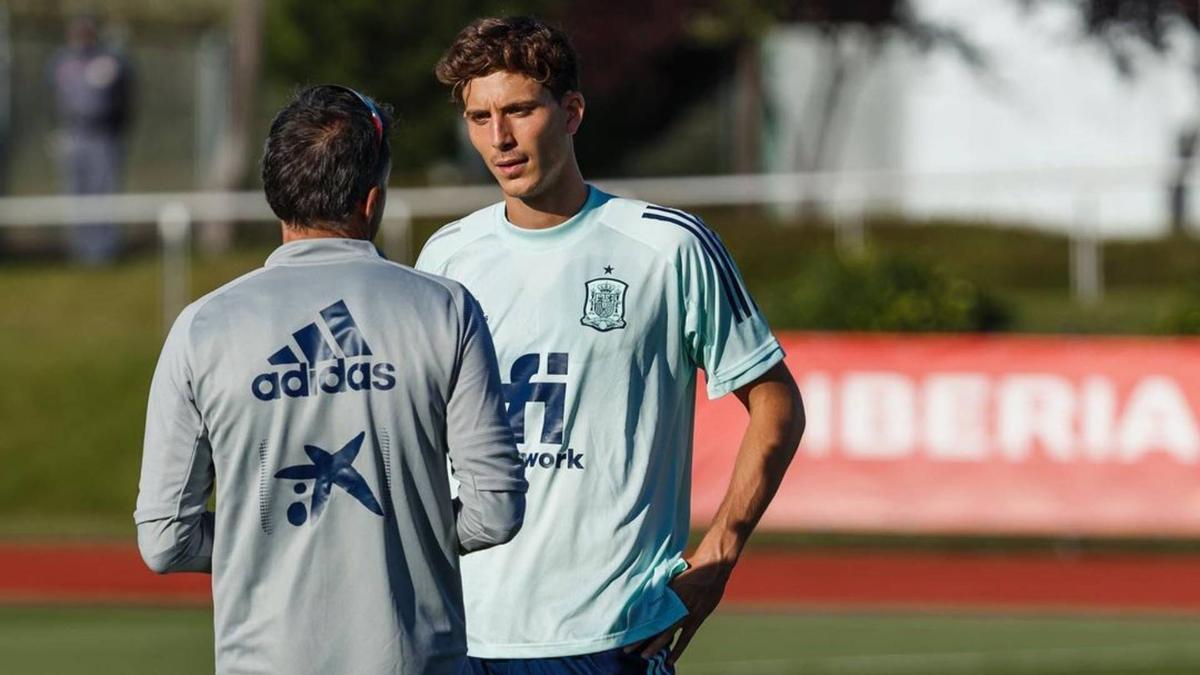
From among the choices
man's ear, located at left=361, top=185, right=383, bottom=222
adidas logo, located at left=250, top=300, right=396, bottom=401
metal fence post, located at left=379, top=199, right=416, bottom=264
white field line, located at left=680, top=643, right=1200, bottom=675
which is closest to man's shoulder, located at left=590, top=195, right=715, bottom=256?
man's ear, located at left=361, top=185, right=383, bottom=222

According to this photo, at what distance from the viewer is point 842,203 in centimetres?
2077

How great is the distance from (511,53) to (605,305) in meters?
0.58

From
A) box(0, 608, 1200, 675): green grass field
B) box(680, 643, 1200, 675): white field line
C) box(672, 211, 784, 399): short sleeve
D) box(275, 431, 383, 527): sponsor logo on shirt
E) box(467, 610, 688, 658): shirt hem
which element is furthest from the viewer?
box(0, 608, 1200, 675): green grass field

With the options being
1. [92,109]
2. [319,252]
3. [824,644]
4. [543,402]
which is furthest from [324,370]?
[92,109]

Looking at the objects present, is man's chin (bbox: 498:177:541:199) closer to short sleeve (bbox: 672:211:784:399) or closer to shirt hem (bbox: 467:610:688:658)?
short sleeve (bbox: 672:211:784:399)

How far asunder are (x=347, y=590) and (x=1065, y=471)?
12.1 metres

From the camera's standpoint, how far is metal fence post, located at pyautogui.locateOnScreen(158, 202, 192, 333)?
20.6 meters

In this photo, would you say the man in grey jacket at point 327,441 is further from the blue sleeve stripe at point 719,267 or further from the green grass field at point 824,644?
the green grass field at point 824,644

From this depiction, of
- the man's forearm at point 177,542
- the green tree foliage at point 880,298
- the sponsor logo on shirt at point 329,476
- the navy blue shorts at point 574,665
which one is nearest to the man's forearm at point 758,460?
the navy blue shorts at point 574,665

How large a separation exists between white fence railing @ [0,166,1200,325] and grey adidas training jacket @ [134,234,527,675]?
1581 centimetres

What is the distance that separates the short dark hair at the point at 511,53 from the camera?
5.10 metres

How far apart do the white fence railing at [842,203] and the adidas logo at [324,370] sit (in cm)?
1587

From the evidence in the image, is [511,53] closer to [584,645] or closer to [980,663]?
[584,645]

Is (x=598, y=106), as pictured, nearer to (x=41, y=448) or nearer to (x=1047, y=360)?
(x=41, y=448)
